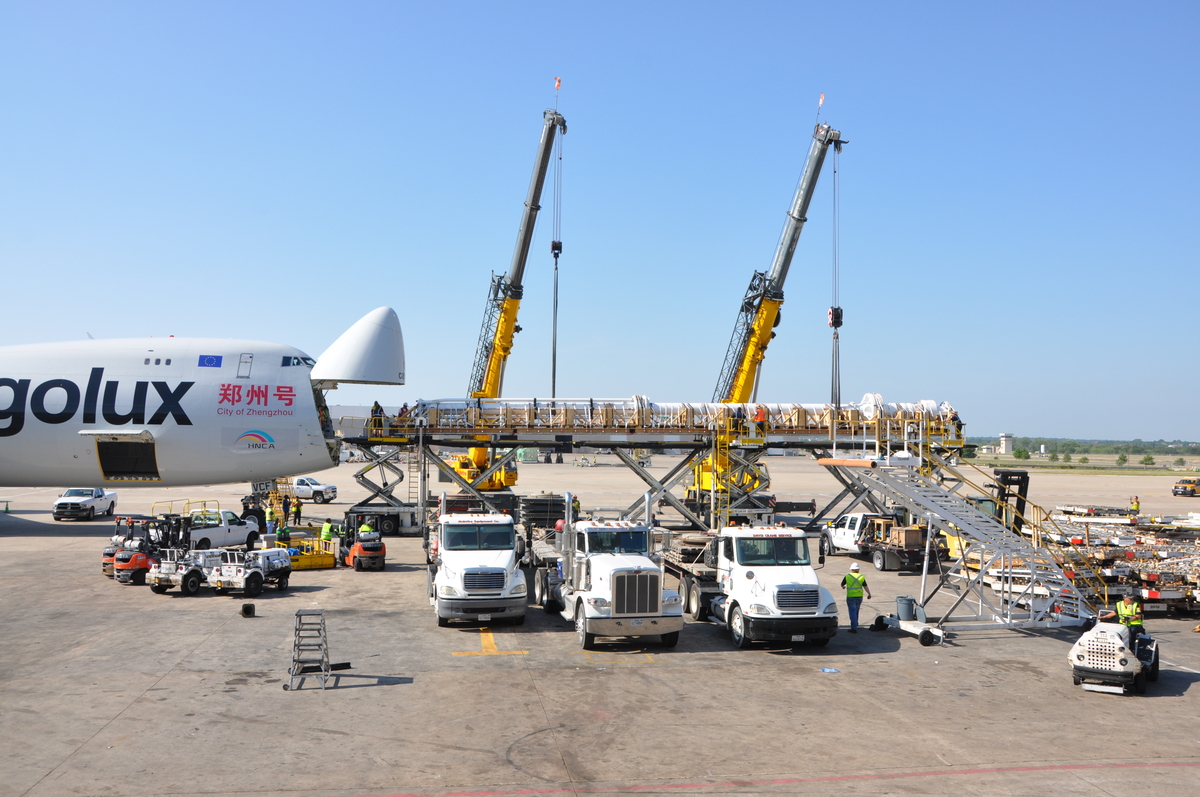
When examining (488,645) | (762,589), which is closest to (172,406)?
(488,645)

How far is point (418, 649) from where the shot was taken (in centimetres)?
1908

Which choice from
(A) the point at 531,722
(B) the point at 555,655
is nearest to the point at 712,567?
(B) the point at 555,655

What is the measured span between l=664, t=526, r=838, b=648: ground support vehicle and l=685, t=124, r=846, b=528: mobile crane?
16843 millimetres

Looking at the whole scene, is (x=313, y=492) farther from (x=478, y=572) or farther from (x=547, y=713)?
(x=547, y=713)

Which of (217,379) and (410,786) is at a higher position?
(217,379)

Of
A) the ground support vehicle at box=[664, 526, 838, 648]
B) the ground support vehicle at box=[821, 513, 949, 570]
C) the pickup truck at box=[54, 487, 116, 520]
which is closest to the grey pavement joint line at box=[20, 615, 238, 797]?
the ground support vehicle at box=[664, 526, 838, 648]

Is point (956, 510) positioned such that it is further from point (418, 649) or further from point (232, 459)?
point (232, 459)

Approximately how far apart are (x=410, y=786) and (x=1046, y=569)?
61.0 feet

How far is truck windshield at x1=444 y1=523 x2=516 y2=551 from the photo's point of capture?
22.2m

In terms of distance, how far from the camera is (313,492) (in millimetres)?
58750

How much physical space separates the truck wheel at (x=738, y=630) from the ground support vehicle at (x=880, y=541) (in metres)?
9.82

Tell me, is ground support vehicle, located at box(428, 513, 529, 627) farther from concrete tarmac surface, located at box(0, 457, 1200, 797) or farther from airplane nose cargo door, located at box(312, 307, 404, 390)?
airplane nose cargo door, located at box(312, 307, 404, 390)

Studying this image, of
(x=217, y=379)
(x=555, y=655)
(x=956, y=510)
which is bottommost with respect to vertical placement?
(x=555, y=655)

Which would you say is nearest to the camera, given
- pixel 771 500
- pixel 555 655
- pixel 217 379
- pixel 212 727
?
pixel 212 727
